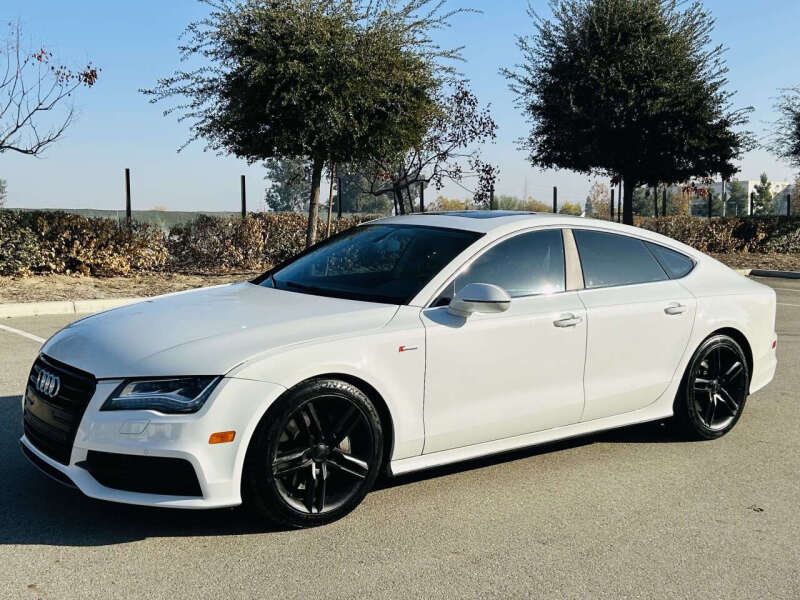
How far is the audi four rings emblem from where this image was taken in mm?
4289

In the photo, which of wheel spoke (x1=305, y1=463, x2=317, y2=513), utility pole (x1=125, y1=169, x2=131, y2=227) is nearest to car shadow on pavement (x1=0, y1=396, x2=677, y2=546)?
wheel spoke (x1=305, y1=463, x2=317, y2=513)

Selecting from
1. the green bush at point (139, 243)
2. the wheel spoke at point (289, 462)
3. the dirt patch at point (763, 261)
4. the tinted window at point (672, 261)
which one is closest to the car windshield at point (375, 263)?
the wheel spoke at point (289, 462)

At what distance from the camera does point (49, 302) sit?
41.8 feet

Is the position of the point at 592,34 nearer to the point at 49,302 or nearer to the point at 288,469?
the point at 49,302

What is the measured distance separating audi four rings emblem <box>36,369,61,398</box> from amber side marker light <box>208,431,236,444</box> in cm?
87

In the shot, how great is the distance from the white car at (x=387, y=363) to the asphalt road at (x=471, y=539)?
0.25 m

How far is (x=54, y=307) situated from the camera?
12695 mm

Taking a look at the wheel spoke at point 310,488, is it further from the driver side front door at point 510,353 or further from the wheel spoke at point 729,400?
the wheel spoke at point 729,400

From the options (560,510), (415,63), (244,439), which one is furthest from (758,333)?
(415,63)

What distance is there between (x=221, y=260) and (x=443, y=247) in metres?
13.7

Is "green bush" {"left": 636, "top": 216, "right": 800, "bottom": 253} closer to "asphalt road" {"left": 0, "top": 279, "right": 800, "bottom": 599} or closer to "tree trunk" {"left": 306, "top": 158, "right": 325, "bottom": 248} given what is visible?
"tree trunk" {"left": 306, "top": 158, "right": 325, "bottom": 248}

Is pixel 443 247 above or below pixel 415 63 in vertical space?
below

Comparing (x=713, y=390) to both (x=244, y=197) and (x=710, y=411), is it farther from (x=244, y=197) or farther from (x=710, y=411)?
(x=244, y=197)

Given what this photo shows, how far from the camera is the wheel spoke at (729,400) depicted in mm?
6156
